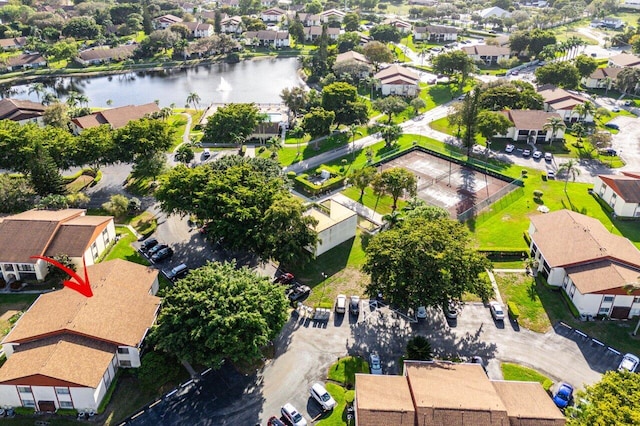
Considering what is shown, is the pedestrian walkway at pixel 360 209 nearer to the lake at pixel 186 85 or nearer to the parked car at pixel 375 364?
the parked car at pixel 375 364

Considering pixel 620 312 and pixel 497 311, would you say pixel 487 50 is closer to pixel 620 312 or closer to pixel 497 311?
pixel 620 312

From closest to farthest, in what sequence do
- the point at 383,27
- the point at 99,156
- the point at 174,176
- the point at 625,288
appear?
the point at 625,288, the point at 174,176, the point at 99,156, the point at 383,27

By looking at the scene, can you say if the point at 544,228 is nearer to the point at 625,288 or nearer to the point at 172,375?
the point at 625,288

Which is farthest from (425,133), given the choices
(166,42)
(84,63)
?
(84,63)

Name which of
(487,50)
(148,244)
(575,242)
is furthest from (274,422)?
(487,50)

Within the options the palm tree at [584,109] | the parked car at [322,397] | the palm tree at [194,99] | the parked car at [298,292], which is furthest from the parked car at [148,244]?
the palm tree at [584,109]
